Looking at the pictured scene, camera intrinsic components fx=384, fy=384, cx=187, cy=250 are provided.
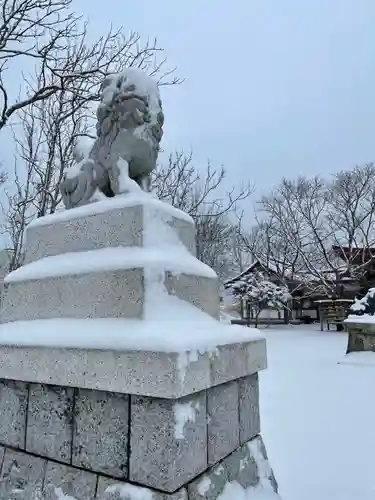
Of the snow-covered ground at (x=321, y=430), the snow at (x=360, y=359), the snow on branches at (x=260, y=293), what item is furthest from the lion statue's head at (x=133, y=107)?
the snow on branches at (x=260, y=293)

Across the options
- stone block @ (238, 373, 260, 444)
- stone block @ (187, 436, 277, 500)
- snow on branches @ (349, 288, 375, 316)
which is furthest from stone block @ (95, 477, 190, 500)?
snow on branches @ (349, 288, 375, 316)

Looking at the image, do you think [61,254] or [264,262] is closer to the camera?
[61,254]

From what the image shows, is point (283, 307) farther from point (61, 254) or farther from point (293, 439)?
point (61, 254)

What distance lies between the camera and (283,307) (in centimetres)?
1753

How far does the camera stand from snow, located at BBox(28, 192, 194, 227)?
1910 mm

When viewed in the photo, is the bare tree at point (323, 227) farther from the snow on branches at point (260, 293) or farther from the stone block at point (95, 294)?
the stone block at point (95, 294)

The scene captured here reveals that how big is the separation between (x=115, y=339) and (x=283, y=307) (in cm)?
1680

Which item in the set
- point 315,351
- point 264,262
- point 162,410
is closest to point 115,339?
point 162,410

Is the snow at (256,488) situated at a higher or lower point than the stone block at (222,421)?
lower

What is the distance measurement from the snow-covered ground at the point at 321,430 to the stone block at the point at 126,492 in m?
1.20

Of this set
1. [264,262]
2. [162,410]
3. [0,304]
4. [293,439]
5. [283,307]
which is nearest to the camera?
[162,410]

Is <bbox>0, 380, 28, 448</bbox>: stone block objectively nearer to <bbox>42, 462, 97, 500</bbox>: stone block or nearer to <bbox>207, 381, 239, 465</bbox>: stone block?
<bbox>42, 462, 97, 500</bbox>: stone block

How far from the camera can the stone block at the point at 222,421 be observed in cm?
163

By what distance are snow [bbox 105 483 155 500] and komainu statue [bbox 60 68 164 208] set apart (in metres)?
1.36
